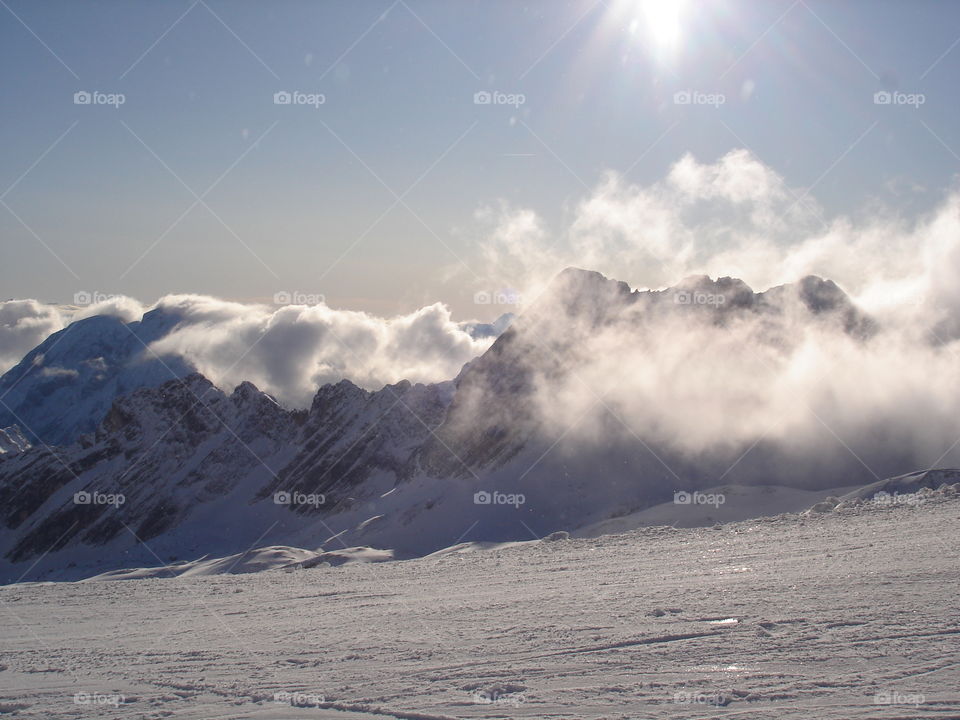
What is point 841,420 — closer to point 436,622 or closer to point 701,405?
point 701,405

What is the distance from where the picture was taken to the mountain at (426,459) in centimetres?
7125

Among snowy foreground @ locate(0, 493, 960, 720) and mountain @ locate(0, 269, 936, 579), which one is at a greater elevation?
mountain @ locate(0, 269, 936, 579)

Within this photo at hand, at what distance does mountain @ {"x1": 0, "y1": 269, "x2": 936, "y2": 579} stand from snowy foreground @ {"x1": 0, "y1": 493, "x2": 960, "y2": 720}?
39848 mm

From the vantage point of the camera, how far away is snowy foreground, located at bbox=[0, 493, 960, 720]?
12367mm

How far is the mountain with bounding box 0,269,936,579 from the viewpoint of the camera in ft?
234

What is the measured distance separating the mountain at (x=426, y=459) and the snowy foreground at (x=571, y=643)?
39848 millimetres

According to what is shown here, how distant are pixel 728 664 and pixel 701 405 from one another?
61.7 meters

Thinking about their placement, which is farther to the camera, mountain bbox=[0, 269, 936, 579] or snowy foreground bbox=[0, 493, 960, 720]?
mountain bbox=[0, 269, 936, 579]

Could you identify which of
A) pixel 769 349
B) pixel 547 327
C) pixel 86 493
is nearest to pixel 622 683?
pixel 769 349

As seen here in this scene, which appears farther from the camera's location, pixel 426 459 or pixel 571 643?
pixel 426 459

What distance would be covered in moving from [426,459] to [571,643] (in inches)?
3281

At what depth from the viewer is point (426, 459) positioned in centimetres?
9862

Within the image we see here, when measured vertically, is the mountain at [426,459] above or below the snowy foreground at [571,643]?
A: above

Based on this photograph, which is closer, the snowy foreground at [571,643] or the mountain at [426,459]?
the snowy foreground at [571,643]
